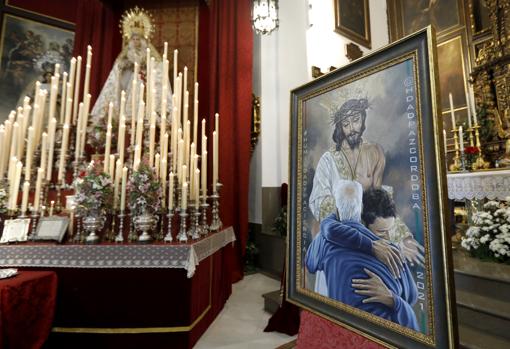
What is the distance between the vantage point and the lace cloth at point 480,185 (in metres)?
2.91

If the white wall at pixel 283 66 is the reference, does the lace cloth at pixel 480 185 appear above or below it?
below

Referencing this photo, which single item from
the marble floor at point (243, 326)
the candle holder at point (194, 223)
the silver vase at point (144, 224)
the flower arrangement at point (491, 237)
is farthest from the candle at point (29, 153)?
the flower arrangement at point (491, 237)

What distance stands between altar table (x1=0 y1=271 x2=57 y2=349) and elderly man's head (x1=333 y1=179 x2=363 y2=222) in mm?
2122

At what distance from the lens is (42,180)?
2.60m

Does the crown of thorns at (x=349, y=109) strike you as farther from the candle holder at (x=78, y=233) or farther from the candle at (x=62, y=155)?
the candle at (x=62, y=155)

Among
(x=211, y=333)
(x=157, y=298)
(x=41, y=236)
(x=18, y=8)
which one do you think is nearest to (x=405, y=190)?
(x=157, y=298)

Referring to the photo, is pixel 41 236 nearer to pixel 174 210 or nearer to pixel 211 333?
pixel 174 210

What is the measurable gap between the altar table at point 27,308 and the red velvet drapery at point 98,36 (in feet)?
13.1

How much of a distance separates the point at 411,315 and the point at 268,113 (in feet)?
13.8

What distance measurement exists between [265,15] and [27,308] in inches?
143

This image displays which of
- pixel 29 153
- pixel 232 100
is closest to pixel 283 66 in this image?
pixel 232 100

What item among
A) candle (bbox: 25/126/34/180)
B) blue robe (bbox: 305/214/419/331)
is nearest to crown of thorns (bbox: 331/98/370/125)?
blue robe (bbox: 305/214/419/331)

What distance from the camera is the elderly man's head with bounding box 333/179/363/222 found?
3.42ft

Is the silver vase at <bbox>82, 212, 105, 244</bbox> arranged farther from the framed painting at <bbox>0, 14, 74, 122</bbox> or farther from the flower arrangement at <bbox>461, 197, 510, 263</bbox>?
the framed painting at <bbox>0, 14, 74, 122</bbox>
